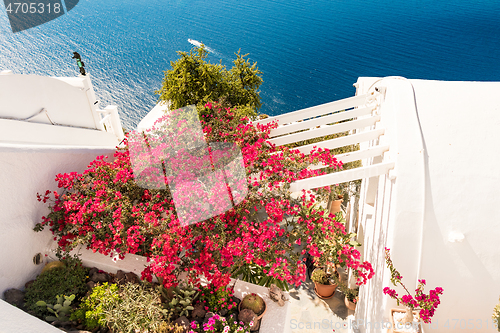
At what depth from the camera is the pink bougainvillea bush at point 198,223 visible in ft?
16.8

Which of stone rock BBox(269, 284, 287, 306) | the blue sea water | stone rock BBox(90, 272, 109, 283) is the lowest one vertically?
stone rock BBox(90, 272, 109, 283)

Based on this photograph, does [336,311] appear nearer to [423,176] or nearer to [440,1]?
[423,176]

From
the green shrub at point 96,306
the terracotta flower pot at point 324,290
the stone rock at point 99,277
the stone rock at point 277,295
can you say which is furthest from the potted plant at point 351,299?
the stone rock at point 99,277

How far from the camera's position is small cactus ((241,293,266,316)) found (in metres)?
5.75

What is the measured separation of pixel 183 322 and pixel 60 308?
2.21 meters

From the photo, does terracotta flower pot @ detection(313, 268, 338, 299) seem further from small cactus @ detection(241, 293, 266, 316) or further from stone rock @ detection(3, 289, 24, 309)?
stone rock @ detection(3, 289, 24, 309)

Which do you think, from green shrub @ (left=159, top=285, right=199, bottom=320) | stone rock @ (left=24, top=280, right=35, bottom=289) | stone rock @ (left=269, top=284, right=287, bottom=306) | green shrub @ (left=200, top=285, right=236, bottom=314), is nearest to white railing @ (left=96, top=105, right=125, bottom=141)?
stone rock @ (left=24, top=280, right=35, bottom=289)

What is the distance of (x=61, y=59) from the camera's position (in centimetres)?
3569

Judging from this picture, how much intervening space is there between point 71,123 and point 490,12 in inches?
2118

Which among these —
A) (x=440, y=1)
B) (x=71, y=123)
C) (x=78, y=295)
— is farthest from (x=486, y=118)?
(x=440, y=1)

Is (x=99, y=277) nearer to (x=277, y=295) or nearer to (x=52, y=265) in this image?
(x=52, y=265)

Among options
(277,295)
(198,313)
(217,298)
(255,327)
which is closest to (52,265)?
(198,313)

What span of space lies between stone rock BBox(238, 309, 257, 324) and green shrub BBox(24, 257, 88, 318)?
3162 millimetres

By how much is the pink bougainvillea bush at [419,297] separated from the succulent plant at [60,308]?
5.60 m
